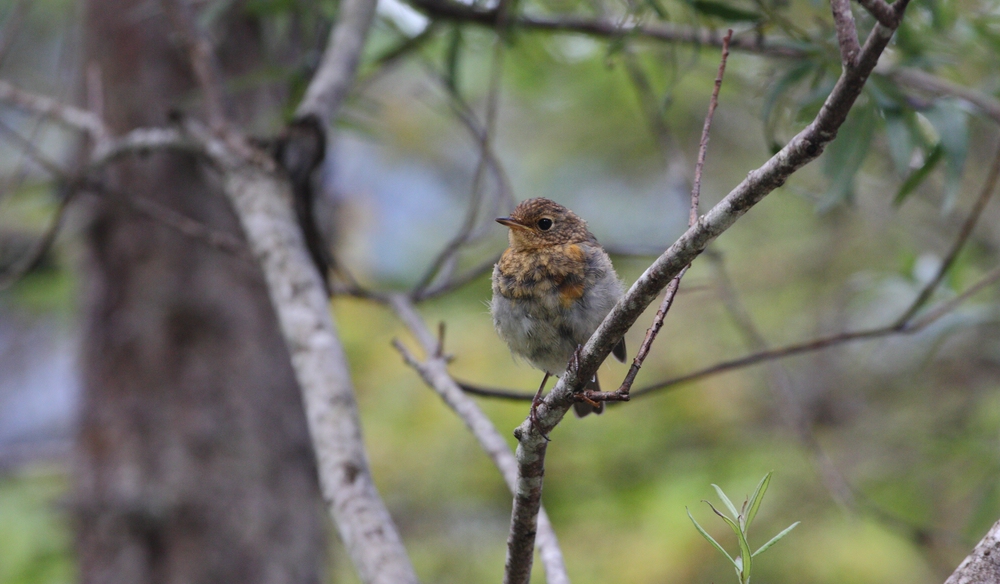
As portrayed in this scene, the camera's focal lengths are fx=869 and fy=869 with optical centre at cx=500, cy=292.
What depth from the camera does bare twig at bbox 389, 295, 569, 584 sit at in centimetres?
Result: 211

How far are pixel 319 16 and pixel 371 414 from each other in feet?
8.46

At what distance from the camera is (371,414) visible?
5.77 metres

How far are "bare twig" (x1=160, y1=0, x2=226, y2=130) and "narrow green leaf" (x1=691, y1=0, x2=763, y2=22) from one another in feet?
6.40

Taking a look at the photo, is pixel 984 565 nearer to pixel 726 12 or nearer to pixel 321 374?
pixel 321 374

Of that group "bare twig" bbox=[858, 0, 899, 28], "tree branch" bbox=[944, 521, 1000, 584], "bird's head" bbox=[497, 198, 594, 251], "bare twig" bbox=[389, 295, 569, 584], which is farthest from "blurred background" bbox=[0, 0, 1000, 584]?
"bare twig" bbox=[858, 0, 899, 28]

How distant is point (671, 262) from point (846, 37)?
411 millimetres

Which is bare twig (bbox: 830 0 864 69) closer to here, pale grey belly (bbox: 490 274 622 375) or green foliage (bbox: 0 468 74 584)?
pale grey belly (bbox: 490 274 622 375)

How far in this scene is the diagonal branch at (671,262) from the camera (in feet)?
3.78

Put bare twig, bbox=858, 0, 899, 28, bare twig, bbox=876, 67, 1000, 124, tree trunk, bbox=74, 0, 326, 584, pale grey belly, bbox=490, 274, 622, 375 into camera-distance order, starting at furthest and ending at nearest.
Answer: tree trunk, bbox=74, 0, 326, 584 < bare twig, bbox=876, 67, 1000, 124 < pale grey belly, bbox=490, 274, 622, 375 < bare twig, bbox=858, 0, 899, 28

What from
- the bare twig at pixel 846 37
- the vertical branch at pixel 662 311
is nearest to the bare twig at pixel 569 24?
the vertical branch at pixel 662 311

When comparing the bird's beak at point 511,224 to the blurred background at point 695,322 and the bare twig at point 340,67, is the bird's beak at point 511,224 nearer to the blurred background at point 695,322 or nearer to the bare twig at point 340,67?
the blurred background at point 695,322

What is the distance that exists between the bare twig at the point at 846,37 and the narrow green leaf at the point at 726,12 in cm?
193

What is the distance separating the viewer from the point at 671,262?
4.53 ft

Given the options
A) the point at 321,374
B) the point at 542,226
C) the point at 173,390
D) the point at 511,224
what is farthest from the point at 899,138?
the point at 173,390
